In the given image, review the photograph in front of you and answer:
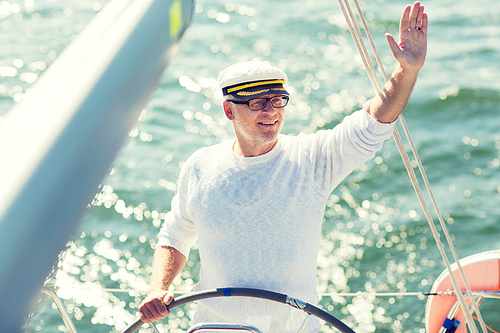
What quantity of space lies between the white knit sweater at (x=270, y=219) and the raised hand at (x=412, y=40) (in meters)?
0.34

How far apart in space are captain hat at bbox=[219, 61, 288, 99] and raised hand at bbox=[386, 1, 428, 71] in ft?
1.50

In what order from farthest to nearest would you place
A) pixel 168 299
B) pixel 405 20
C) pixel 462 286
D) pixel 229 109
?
pixel 462 286 < pixel 229 109 < pixel 168 299 < pixel 405 20

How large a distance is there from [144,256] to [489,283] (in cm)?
378

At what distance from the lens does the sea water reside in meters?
5.08

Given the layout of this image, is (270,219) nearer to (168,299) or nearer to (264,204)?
(264,204)

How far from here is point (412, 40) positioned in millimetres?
1719

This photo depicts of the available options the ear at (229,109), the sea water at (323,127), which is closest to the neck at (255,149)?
the ear at (229,109)

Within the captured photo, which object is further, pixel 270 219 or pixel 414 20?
pixel 270 219

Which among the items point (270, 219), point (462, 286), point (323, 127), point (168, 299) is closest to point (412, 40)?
point (270, 219)

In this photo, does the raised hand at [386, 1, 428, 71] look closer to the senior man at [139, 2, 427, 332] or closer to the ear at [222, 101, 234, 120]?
the senior man at [139, 2, 427, 332]

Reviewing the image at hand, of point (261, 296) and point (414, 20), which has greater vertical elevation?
point (414, 20)

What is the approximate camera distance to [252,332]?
5.87 ft

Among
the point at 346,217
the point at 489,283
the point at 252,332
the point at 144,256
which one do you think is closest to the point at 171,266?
the point at 252,332

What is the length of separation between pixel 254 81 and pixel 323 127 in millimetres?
5442
